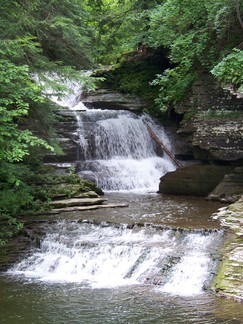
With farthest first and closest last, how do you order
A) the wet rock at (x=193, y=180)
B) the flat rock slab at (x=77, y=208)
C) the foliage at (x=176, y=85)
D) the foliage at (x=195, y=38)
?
the foliage at (x=176, y=85) < the wet rock at (x=193, y=180) < the foliage at (x=195, y=38) < the flat rock slab at (x=77, y=208)

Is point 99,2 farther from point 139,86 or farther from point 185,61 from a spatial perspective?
point 185,61

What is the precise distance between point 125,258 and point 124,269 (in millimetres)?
289

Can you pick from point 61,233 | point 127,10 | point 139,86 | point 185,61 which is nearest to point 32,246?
point 61,233

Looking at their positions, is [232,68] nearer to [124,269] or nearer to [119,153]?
[124,269]

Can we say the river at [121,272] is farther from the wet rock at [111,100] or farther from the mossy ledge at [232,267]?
the wet rock at [111,100]

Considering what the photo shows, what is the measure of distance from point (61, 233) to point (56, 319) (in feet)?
12.5

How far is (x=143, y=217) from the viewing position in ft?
38.2

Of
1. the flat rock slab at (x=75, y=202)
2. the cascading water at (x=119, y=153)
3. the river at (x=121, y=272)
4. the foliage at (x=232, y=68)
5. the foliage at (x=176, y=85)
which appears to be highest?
the foliage at (x=176, y=85)

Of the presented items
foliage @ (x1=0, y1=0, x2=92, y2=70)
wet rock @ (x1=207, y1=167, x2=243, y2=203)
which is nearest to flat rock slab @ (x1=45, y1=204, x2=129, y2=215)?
wet rock @ (x1=207, y1=167, x2=243, y2=203)

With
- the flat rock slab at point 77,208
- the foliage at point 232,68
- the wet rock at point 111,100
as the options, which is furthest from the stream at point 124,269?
the wet rock at point 111,100

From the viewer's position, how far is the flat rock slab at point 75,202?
12.7m

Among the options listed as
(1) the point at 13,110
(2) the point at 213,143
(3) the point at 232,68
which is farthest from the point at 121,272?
(2) the point at 213,143

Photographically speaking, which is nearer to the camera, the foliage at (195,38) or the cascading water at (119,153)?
the foliage at (195,38)

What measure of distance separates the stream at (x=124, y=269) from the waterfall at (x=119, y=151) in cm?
233
